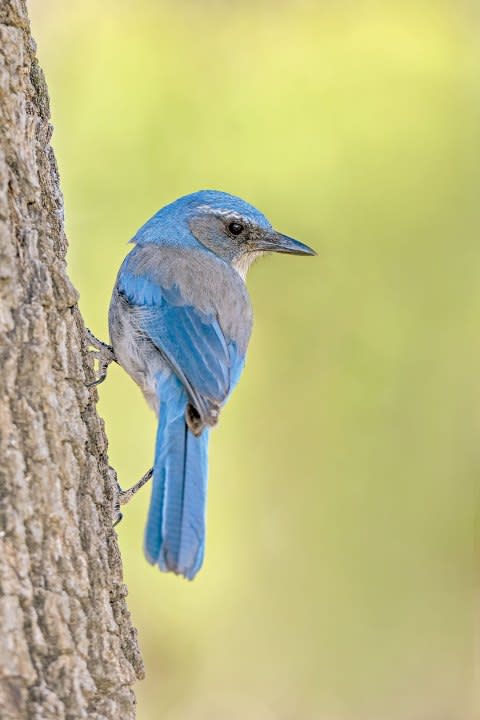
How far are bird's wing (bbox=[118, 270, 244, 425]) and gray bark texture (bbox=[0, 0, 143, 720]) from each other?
95cm

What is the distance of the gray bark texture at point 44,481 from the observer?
3.25m

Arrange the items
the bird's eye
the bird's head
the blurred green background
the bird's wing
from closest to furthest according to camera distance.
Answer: the bird's wing < the bird's head < the bird's eye < the blurred green background

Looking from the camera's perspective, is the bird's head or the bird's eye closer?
the bird's head

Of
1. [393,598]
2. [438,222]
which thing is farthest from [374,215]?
[393,598]

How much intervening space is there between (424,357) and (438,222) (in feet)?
3.66

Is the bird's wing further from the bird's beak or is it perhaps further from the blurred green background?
the blurred green background

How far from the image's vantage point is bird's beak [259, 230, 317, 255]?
Result: 623cm

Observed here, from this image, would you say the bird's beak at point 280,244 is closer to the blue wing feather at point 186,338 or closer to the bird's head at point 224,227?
the bird's head at point 224,227

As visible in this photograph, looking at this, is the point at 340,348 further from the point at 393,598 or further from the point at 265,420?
→ the point at 393,598

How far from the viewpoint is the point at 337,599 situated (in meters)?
8.48

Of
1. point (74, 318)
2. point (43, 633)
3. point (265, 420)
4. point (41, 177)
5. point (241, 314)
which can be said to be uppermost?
point (265, 420)

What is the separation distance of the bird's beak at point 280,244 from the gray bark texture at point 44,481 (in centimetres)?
252

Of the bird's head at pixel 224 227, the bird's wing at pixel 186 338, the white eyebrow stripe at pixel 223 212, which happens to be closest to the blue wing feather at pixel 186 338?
the bird's wing at pixel 186 338

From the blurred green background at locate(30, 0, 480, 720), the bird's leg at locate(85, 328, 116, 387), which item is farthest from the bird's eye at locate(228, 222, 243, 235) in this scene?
the blurred green background at locate(30, 0, 480, 720)
